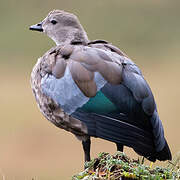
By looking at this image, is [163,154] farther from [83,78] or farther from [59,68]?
[59,68]

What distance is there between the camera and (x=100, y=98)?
670cm

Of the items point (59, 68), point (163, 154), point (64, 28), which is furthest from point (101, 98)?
point (64, 28)

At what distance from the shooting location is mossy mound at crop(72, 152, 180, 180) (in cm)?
574

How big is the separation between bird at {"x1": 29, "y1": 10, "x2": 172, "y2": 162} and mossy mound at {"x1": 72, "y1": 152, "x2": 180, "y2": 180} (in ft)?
1.86

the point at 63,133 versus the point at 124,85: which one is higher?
the point at 63,133

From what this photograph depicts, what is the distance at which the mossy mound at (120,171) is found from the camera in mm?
5742

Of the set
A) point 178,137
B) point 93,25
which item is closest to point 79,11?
point 93,25

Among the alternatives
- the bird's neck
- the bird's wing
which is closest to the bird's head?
the bird's neck

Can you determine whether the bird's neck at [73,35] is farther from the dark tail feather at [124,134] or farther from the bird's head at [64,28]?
the dark tail feather at [124,134]

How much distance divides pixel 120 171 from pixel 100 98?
104cm

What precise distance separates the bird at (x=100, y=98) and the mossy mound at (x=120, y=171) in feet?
1.86

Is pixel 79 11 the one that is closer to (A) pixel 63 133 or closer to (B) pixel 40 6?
(B) pixel 40 6

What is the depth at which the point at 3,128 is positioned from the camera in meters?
13.0

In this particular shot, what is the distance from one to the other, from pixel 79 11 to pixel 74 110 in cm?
1415
